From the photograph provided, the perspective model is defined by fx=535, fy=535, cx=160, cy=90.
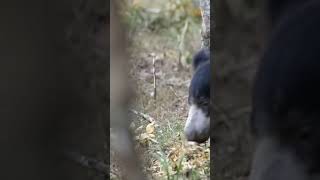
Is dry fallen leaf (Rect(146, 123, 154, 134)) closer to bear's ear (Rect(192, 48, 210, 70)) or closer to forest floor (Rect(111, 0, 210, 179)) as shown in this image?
forest floor (Rect(111, 0, 210, 179))

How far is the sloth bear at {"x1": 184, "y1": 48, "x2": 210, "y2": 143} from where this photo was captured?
2179mm

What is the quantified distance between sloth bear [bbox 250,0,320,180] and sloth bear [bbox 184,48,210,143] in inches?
34.9

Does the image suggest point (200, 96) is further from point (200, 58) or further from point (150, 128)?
point (150, 128)

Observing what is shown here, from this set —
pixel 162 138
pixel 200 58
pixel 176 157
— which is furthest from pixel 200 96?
pixel 162 138

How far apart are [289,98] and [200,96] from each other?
178 centimetres

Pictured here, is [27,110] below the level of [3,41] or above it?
below

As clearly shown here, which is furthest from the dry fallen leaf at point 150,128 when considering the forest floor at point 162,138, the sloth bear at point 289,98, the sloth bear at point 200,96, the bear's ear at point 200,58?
the bear's ear at point 200,58

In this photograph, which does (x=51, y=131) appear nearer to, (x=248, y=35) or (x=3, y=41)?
(x=3, y=41)

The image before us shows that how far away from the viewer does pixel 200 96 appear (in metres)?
2.75

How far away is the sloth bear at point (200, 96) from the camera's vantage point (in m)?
2.18

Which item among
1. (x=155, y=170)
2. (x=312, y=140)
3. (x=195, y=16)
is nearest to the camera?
(x=312, y=140)

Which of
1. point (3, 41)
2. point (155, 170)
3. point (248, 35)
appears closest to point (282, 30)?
point (248, 35)

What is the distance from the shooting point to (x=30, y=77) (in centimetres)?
78

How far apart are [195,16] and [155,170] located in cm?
352
